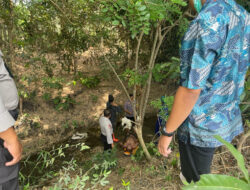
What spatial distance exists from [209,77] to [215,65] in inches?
3.1

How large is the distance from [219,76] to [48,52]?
16.8 ft

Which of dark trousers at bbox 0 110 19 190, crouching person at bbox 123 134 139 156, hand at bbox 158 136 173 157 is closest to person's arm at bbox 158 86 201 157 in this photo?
hand at bbox 158 136 173 157

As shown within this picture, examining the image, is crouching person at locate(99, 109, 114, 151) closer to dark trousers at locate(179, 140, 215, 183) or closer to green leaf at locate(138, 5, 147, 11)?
dark trousers at locate(179, 140, 215, 183)

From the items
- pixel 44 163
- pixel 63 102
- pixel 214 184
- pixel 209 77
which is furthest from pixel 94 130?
pixel 214 184

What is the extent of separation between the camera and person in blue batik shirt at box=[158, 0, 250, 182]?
0.89 m

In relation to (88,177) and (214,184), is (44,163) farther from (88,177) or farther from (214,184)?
(214,184)

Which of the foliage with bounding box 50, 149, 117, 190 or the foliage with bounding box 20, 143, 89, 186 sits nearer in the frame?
the foliage with bounding box 50, 149, 117, 190

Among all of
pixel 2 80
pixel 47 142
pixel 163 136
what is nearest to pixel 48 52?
pixel 47 142

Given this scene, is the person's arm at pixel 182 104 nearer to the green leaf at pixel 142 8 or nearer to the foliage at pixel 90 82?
the green leaf at pixel 142 8

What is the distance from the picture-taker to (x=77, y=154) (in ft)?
12.8

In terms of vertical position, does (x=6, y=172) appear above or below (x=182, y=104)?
below

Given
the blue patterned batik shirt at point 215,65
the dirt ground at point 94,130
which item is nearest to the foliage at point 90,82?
Answer: the dirt ground at point 94,130

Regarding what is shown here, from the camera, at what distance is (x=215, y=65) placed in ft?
3.19

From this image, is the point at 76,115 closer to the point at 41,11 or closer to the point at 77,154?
the point at 77,154
